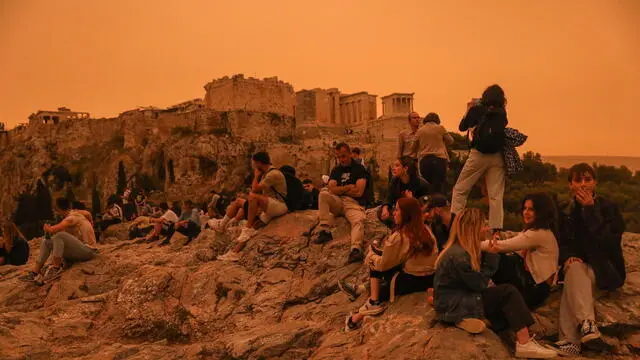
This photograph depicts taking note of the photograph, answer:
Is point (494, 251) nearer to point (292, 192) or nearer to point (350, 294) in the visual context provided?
point (350, 294)

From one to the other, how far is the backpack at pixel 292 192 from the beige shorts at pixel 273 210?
0.12 meters

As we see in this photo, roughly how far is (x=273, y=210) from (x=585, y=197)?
5.64 meters

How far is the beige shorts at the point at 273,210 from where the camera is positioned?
33.1 ft

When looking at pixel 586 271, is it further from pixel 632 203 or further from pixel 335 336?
pixel 632 203

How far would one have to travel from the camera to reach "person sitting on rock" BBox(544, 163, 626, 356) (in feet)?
18.1

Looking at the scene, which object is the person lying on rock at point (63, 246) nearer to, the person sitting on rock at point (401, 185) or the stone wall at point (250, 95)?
the person sitting on rock at point (401, 185)

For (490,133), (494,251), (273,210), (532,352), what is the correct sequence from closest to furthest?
(532,352) → (494,251) → (490,133) → (273,210)

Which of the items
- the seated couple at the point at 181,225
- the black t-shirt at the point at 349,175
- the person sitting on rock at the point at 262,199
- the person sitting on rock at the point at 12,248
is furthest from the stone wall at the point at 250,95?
the black t-shirt at the point at 349,175

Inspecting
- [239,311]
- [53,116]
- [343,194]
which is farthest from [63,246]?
[53,116]

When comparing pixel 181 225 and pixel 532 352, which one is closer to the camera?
pixel 532 352

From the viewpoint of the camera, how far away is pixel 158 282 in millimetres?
9594

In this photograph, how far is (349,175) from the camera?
9.20m

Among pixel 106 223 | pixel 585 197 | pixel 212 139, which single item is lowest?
pixel 106 223

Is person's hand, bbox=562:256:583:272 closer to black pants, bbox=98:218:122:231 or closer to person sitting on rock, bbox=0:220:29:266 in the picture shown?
person sitting on rock, bbox=0:220:29:266
